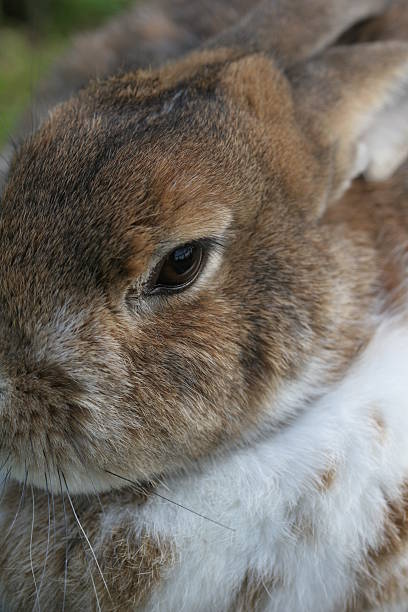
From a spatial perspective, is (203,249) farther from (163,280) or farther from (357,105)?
(357,105)

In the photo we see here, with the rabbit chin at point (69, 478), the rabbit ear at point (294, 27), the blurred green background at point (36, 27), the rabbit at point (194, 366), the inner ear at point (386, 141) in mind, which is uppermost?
the blurred green background at point (36, 27)

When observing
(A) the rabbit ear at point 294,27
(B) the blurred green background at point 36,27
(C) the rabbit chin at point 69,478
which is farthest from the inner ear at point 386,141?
(B) the blurred green background at point 36,27

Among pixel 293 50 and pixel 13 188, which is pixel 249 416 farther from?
pixel 293 50

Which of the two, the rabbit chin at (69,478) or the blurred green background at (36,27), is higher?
the blurred green background at (36,27)

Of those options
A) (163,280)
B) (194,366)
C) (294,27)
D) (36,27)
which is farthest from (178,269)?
(36,27)

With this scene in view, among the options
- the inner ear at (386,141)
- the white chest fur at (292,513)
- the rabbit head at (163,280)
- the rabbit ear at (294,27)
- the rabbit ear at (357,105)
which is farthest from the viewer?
the rabbit ear at (294,27)

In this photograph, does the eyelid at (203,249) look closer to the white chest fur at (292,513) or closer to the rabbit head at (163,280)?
the rabbit head at (163,280)

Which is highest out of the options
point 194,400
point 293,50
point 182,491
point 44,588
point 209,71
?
point 293,50

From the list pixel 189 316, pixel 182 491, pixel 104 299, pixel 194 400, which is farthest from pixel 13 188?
pixel 182 491
